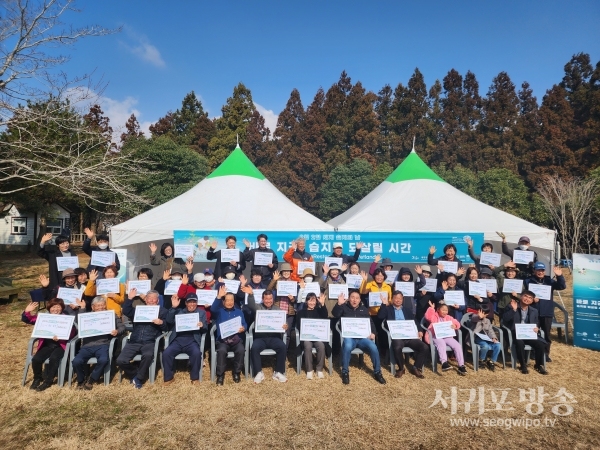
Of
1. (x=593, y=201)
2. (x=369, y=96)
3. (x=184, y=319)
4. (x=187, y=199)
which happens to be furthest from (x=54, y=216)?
(x=593, y=201)

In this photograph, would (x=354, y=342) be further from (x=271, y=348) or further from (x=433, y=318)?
(x=433, y=318)

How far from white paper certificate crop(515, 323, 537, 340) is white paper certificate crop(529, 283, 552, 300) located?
614mm

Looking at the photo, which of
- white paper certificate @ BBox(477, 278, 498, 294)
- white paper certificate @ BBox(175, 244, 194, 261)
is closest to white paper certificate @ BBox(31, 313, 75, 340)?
white paper certificate @ BBox(175, 244, 194, 261)

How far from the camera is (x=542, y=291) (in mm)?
5316

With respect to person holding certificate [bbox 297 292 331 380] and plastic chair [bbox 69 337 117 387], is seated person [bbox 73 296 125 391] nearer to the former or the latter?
plastic chair [bbox 69 337 117 387]

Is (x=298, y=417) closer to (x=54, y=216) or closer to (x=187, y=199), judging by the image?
(x=187, y=199)

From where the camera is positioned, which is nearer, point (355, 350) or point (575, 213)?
point (355, 350)

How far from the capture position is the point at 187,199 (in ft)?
30.8

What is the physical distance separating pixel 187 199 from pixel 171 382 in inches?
226

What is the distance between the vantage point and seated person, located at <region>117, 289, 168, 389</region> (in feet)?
14.2

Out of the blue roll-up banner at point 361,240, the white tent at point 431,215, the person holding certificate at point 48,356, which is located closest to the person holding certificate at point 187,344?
the person holding certificate at point 48,356

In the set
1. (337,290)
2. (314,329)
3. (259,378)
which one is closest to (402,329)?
(337,290)

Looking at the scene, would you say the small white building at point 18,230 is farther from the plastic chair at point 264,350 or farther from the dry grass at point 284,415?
the plastic chair at point 264,350

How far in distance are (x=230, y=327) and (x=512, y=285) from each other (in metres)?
4.21
